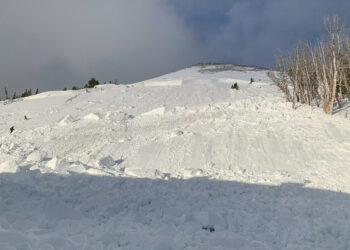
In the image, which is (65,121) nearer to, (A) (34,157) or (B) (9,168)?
(A) (34,157)

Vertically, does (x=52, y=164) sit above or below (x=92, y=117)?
below

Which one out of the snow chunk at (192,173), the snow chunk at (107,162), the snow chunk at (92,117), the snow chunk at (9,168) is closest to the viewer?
the snow chunk at (9,168)

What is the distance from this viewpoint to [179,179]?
6.41 m

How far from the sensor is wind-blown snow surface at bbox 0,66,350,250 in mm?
4402

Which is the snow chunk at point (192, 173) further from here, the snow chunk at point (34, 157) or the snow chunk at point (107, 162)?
the snow chunk at point (34, 157)

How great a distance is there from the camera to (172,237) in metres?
4.35

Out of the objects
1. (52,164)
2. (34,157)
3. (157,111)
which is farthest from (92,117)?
(52,164)

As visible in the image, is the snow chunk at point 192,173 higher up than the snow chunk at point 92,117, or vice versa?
the snow chunk at point 92,117

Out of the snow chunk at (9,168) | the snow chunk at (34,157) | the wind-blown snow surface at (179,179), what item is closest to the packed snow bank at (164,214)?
the wind-blown snow surface at (179,179)

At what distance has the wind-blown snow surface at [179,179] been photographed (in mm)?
4402

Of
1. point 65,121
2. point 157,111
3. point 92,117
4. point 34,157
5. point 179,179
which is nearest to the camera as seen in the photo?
point 179,179

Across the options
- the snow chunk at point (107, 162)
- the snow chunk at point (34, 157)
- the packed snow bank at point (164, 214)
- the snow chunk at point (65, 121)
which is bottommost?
the packed snow bank at point (164, 214)

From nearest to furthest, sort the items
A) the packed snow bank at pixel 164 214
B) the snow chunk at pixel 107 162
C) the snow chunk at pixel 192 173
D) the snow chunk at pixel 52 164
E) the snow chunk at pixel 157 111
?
the packed snow bank at pixel 164 214 → the snow chunk at pixel 192 173 → the snow chunk at pixel 52 164 → the snow chunk at pixel 107 162 → the snow chunk at pixel 157 111

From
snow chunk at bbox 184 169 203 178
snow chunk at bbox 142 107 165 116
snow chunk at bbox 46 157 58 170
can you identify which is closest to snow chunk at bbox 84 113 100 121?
snow chunk at bbox 142 107 165 116
